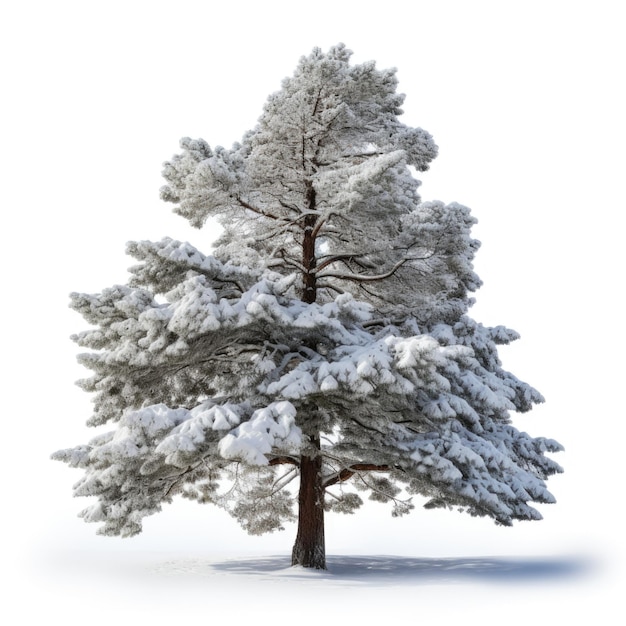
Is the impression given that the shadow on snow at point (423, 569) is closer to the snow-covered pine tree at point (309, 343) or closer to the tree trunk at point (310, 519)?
the tree trunk at point (310, 519)

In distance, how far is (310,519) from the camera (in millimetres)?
14508

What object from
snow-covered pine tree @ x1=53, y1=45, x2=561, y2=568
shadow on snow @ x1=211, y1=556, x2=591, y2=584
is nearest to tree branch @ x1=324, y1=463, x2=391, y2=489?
snow-covered pine tree @ x1=53, y1=45, x2=561, y2=568

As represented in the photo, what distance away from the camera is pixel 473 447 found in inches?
526

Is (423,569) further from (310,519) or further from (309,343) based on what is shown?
(309,343)

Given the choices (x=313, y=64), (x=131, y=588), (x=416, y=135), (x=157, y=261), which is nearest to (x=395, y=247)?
(x=416, y=135)

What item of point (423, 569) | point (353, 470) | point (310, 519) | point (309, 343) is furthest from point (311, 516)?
point (309, 343)

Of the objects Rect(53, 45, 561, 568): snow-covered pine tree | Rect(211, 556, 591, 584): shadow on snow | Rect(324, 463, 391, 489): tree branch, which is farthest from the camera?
Rect(324, 463, 391, 489): tree branch

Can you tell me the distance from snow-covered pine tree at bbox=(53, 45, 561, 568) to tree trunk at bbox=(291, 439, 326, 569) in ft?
0.13

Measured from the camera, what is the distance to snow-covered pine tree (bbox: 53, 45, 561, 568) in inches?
473

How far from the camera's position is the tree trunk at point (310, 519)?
47.3ft

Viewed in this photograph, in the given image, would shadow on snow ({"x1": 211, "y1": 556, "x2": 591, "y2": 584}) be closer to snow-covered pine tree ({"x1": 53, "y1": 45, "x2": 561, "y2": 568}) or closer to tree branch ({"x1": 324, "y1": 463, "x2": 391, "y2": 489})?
snow-covered pine tree ({"x1": 53, "y1": 45, "x2": 561, "y2": 568})

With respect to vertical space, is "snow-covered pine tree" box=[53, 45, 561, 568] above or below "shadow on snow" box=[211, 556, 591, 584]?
above

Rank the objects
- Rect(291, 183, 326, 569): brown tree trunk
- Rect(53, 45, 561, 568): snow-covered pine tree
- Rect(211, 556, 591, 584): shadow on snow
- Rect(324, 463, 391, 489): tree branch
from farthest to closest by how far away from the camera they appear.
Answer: Rect(291, 183, 326, 569): brown tree trunk < Rect(324, 463, 391, 489): tree branch < Rect(211, 556, 591, 584): shadow on snow < Rect(53, 45, 561, 568): snow-covered pine tree

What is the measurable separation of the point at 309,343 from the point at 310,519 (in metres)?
3.56
